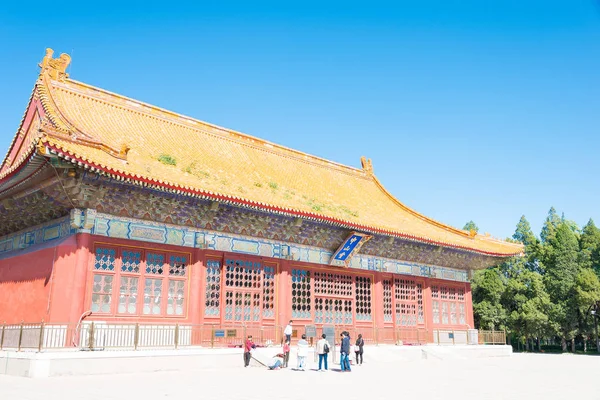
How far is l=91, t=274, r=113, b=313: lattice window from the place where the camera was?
46.9ft

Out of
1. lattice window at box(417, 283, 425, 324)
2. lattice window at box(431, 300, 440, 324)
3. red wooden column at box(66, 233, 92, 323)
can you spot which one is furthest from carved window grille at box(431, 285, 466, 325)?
red wooden column at box(66, 233, 92, 323)

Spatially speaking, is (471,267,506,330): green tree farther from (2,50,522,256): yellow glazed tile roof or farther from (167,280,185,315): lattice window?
(167,280,185,315): lattice window

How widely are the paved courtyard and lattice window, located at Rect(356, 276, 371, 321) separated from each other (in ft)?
19.8

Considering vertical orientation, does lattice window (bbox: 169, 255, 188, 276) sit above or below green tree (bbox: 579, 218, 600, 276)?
below

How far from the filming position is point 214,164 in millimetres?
19656

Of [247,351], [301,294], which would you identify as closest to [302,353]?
[247,351]

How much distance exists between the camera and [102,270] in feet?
47.8

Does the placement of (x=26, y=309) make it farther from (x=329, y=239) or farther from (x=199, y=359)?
(x=329, y=239)

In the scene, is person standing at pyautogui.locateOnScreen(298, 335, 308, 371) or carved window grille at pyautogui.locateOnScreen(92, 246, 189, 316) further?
carved window grille at pyautogui.locateOnScreen(92, 246, 189, 316)

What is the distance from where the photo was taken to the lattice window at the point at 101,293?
46.9ft

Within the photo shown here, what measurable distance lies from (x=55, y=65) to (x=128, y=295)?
9.32 meters

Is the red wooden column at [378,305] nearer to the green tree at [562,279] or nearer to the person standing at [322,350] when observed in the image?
the person standing at [322,350]

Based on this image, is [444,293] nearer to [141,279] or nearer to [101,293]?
[141,279]

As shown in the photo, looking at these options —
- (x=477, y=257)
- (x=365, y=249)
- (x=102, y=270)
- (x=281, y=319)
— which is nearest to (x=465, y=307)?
(x=477, y=257)
